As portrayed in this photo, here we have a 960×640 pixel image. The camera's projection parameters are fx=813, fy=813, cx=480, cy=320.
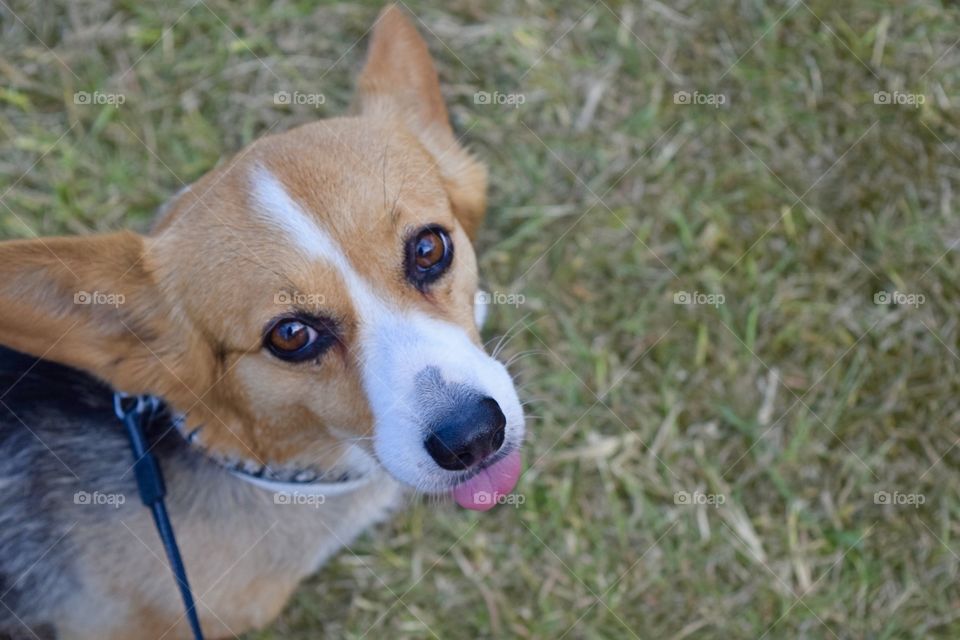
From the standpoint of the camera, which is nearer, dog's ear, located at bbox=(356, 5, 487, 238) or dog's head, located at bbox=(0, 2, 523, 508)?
dog's head, located at bbox=(0, 2, 523, 508)

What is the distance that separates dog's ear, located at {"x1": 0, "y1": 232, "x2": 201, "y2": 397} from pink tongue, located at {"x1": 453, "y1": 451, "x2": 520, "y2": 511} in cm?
112

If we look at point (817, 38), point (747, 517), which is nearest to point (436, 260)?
point (747, 517)

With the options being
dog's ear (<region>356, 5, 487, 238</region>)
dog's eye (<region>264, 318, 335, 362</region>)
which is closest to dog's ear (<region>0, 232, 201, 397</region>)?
dog's eye (<region>264, 318, 335, 362</region>)

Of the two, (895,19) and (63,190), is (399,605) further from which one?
(895,19)

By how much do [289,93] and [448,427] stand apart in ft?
9.45

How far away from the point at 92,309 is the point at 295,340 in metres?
0.68

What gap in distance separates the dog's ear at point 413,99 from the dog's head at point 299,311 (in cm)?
27

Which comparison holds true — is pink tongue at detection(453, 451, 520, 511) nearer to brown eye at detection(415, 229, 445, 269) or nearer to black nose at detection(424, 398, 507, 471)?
black nose at detection(424, 398, 507, 471)

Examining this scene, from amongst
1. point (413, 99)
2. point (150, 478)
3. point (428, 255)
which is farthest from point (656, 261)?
point (150, 478)

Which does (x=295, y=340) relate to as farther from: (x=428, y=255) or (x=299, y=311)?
(x=428, y=255)

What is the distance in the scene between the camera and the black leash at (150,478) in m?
2.86

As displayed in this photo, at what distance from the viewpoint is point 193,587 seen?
3.10 m

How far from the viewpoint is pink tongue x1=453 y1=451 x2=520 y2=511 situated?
308 cm

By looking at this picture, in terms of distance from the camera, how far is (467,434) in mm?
2555
